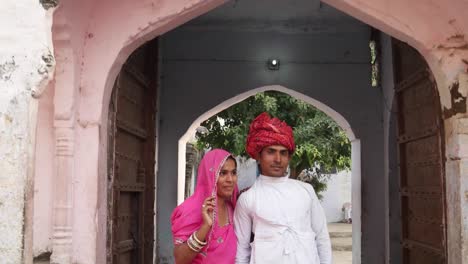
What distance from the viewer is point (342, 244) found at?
13.6 meters

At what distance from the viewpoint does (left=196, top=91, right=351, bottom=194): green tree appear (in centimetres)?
949

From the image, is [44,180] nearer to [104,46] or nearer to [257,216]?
[104,46]

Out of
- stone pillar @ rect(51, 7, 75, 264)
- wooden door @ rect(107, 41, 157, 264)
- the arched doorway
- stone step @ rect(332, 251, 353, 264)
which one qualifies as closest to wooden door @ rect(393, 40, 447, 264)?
the arched doorway

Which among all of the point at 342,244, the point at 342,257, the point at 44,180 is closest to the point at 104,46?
the point at 44,180

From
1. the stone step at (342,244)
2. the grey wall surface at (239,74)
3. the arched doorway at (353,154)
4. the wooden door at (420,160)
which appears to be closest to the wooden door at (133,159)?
the grey wall surface at (239,74)

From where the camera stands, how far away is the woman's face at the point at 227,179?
107 inches

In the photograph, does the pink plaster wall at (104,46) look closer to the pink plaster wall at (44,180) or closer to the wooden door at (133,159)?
the pink plaster wall at (44,180)

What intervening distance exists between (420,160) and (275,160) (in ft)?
6.68

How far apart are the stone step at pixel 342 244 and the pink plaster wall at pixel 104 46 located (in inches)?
375

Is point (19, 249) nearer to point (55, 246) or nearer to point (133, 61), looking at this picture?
point (55, 246)

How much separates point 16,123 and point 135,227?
7.55 feet

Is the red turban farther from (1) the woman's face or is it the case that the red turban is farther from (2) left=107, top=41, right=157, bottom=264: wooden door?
(2) left=107, top=41, right=157, bottom=264: wooden door

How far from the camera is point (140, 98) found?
16.4ft

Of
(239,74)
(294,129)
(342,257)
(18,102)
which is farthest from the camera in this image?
(342,257)
